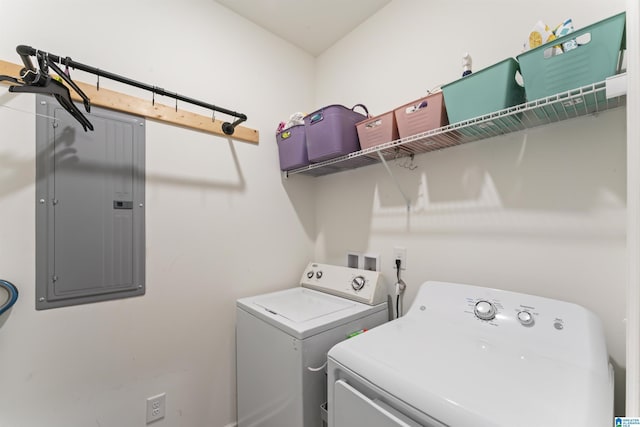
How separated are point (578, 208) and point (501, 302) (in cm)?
47

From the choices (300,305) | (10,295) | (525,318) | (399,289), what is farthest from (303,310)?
(10,295)

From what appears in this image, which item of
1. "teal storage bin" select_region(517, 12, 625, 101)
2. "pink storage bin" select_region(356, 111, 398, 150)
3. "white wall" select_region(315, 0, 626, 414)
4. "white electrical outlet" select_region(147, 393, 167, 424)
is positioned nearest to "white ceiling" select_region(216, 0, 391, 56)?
"white wall" select_region(315, 0, 626, 414)

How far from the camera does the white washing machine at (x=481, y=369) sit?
0.63 metres

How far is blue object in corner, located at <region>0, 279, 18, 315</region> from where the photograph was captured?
41.6 inches

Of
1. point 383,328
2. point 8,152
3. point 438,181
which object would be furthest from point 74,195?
point 438,181

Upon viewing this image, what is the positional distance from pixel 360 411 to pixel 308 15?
2247 millimetres

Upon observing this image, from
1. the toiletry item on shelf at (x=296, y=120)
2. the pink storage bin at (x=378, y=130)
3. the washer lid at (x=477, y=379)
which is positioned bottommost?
the washer lid at (x=477, y=379)

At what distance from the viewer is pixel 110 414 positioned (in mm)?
1291

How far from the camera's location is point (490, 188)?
1253mm

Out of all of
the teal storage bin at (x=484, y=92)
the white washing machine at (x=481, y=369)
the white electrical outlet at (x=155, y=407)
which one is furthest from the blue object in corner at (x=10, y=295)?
the teal storage bin at (x=484, y=92)

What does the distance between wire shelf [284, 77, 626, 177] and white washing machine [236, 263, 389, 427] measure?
74cm

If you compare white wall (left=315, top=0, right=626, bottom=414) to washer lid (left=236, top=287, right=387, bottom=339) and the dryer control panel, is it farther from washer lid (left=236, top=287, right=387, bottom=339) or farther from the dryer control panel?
washer lid (left=236, top=287, right=387, bottom=339)

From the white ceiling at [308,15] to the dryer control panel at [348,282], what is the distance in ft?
5.69

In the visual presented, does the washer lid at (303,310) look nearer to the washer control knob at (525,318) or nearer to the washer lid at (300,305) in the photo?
the washer lid at (300,305)
